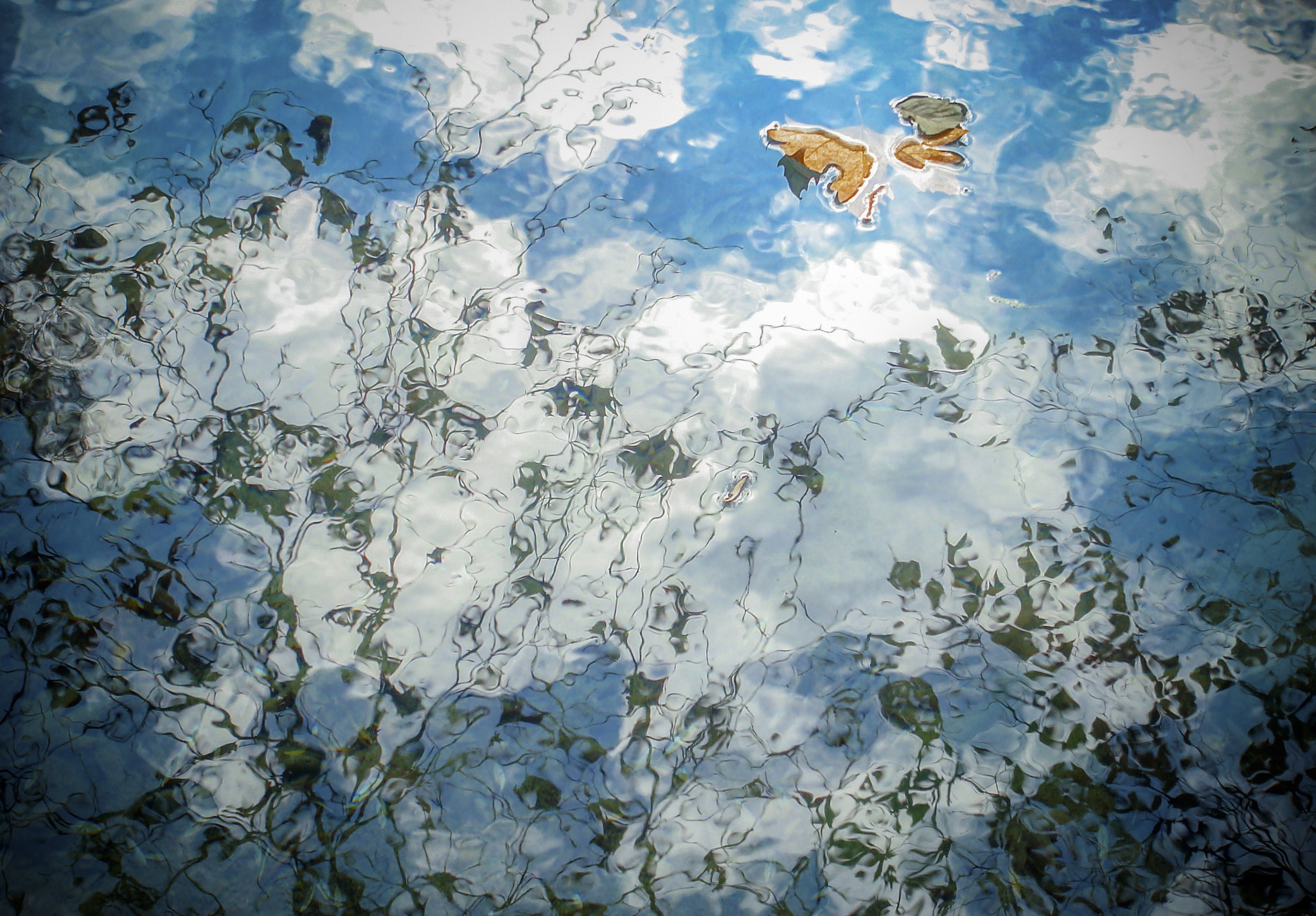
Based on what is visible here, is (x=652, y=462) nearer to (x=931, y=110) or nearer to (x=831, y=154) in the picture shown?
(x=831, y=154)

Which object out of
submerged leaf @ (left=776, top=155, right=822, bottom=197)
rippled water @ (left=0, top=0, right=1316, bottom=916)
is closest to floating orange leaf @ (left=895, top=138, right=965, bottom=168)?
rippled water @ (left=0, top=0, right=1316, bottom=916)

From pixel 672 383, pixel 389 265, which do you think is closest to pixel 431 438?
pixel 389 265

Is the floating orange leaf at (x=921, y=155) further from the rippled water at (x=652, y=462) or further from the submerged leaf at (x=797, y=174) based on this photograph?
the submerged leaf at (x=797, y=174)

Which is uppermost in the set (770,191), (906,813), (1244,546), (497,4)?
(497,4)

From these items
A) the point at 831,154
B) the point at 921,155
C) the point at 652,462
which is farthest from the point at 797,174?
the point at 652,462

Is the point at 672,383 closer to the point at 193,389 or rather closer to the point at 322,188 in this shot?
the point at 322,188

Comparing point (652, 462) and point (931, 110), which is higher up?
point (931, 110)

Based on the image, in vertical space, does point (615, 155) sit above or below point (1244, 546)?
above

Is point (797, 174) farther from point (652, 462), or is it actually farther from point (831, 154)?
point (652, 462)

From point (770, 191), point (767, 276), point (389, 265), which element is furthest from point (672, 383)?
point (389, 265)
